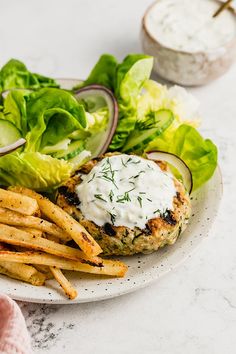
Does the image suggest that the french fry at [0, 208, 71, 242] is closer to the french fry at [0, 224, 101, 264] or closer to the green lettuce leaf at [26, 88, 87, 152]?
the french fry at [0, 224, 101, 264]

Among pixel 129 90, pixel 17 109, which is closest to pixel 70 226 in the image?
pixel 17 109

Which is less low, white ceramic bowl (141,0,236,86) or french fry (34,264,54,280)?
white ceramic bowl (141,0,236,86)

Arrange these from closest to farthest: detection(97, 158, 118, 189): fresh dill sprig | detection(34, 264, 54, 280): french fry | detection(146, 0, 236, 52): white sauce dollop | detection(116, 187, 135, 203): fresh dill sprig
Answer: detection(34, 264, 54, 280): french fry
detection(116, 187, 135, 203): fresh dill sprig
detection(97, 158, 118, 189): fresh dill sprig
detection(146, 0, 236, 52): white sauce dollop

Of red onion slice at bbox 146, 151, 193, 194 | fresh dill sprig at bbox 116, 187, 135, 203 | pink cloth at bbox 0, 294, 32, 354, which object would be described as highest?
fresh dill sprig at bbox 116, 187, 135, 203

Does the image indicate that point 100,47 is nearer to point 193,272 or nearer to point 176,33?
point 176,33

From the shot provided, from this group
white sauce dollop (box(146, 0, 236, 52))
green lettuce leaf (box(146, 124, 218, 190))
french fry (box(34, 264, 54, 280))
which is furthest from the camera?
white sauce dollop (box(146, 0, 236, 52))

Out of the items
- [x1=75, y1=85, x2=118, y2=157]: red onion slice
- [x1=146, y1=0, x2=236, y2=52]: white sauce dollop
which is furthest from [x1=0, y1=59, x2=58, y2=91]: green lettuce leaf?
[x1=146, y1=0, x2=236, y2=52]: white sauce dollop

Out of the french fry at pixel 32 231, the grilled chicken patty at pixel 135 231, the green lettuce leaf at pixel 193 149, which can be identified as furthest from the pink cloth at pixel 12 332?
the green lettuce leaf at pixel 193 149

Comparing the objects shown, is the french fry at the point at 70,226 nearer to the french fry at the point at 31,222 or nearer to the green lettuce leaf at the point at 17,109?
the french fry at the point at 31,222
